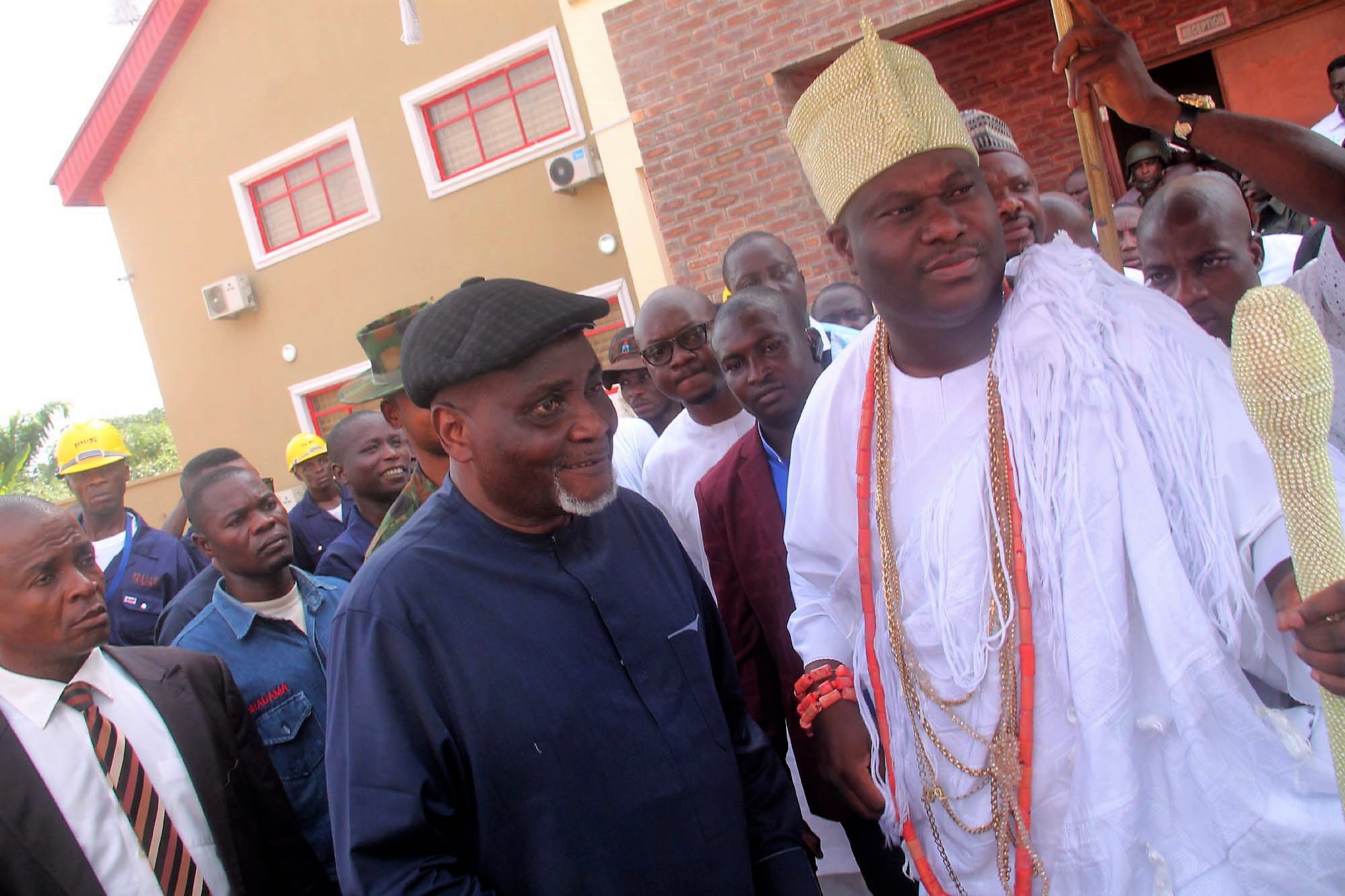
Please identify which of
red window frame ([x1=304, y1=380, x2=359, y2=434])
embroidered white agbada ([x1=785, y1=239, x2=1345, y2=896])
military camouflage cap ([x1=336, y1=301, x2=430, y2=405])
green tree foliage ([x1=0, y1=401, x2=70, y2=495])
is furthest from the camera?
green tree foliage ([x1=0, y1=401, x2=70, y2=495])

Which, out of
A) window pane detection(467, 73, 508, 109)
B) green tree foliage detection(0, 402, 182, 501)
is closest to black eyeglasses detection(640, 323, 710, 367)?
window pane detection(467, 73, 508, 109)

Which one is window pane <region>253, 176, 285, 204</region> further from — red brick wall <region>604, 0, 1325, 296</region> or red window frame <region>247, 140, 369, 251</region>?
red brick wall <region>604, 0, 1325, 296</region>

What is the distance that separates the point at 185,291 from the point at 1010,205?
533 inches

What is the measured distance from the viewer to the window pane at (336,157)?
41.3 feet

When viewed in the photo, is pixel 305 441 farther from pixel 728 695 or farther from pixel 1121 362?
pixel 1121 362

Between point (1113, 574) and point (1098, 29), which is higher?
point (1098, 29)

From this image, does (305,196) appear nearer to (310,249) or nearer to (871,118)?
(310,249)

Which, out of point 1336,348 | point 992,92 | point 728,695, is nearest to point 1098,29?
point 1336,348

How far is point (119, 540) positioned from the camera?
17.5ft

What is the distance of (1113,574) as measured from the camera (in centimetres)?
182

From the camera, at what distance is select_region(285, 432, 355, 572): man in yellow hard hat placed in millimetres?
A: 5945

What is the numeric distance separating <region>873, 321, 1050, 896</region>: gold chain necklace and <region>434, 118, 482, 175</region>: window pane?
10618mm

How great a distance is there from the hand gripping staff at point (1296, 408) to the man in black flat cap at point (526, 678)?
117 cm

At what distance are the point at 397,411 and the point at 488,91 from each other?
9071 mm
